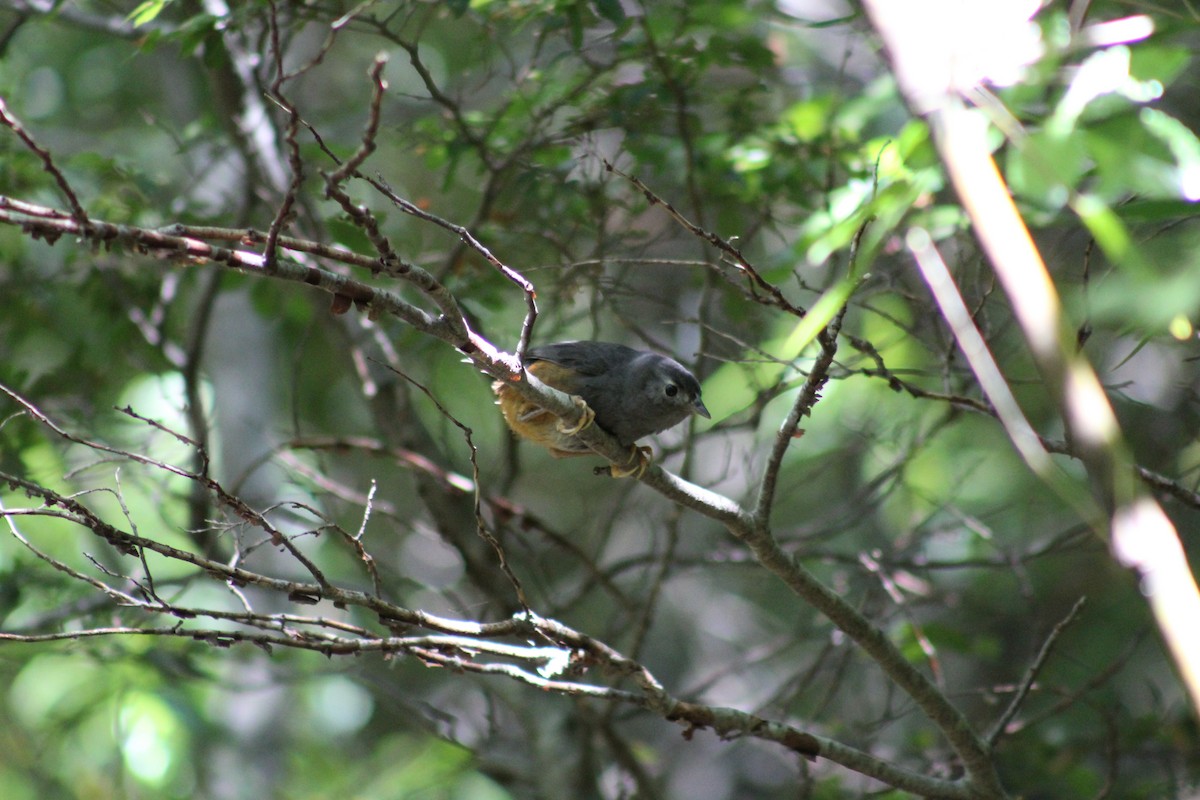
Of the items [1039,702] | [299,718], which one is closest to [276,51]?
[1039,702]

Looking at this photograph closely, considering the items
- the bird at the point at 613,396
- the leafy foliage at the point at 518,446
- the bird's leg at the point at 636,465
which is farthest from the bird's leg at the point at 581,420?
the bird at the point at 613,396

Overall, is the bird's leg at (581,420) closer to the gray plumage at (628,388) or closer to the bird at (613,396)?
the bird at (613,396)

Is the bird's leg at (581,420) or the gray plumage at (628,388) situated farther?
the gray plumage at (628,388)

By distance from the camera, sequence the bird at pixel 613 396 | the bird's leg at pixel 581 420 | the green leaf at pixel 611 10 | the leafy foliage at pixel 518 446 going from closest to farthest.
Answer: the bird's leg at pixel 581 420
the bird at pixel 613 396
the green leaf at pixel 611 10
the leafy foliage at pixel 518 446

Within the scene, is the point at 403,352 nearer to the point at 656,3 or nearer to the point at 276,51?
the point at 656,3

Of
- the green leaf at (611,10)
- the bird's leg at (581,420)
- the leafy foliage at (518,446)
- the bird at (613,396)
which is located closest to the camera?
the bird's leg at (581,420)

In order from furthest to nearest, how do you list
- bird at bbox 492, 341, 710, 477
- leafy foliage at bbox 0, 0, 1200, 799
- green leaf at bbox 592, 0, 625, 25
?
1. leafy foliage at bbox 0, 0, 1200, 799
2. green leaf at bbox 592, 0, 625, 25
3. bird at bbox 492, 341, 710, 477

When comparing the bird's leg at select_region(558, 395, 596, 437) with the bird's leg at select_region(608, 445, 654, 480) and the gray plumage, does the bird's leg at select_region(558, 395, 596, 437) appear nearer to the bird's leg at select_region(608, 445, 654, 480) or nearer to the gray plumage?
the bird's leg at select_region(608, 445, 654, 480)

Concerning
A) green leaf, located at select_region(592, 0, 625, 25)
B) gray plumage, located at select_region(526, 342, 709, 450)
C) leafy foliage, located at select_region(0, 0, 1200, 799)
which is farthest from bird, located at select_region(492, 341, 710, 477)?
green leaf, located at select_region(592, 0, 625, 25)

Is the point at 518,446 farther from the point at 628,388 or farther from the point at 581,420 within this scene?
the point at 581,420

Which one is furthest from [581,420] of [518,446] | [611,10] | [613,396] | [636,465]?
[518,446]

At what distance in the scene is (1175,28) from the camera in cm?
183

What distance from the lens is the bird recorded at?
13.1 feet

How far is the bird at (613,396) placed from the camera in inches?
158
